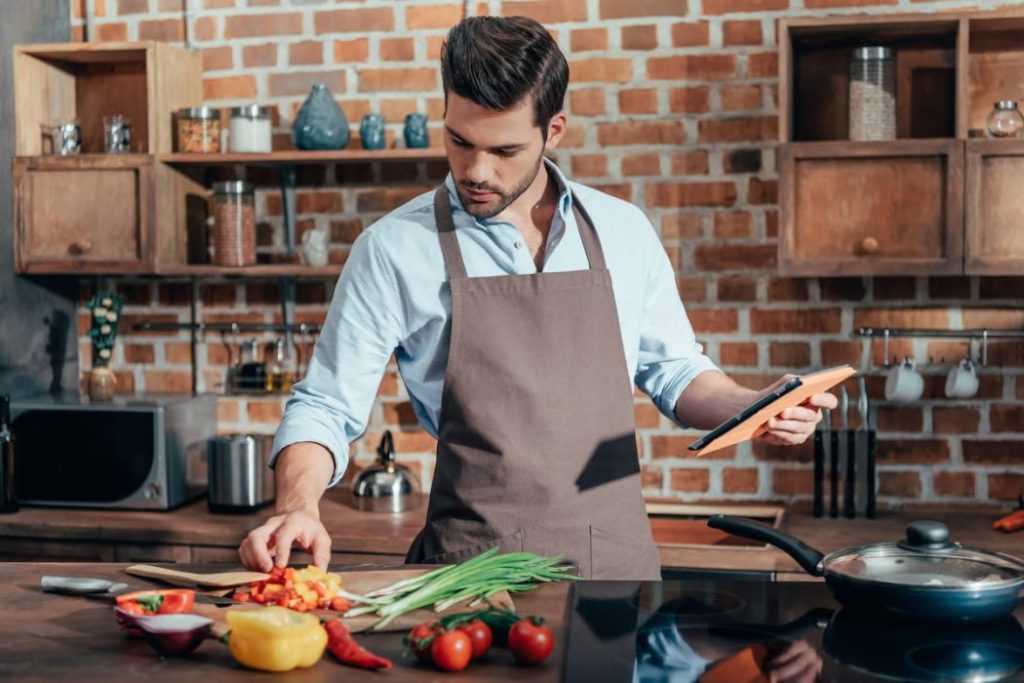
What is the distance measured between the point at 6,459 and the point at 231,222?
87cm

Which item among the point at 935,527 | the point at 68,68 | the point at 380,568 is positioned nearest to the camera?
the point at 935,527

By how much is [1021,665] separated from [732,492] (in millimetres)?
2064

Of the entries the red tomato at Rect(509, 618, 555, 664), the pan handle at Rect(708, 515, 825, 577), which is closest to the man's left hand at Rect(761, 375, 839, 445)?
the pan handle at Rect(708, 515, 825, 577)

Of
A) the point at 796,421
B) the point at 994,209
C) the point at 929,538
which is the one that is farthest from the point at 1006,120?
the point at 929,538

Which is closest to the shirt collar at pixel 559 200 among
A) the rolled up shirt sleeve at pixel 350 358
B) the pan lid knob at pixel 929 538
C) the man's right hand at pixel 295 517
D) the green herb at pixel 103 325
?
the rolled up shirt sleeve at pixel 350 358

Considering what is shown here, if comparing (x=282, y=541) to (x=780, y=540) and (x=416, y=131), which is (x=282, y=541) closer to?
(x=780, y=540)

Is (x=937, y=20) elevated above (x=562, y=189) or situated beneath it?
elevated above

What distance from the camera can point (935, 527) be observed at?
63.2 inches

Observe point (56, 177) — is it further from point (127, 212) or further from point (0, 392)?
point (0, 392)

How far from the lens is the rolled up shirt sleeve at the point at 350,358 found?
200 centimetres

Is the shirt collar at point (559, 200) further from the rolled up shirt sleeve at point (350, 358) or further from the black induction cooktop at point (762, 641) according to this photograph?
the black induction cooktop at point (762, 641)

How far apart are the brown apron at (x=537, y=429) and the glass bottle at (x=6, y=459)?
1607 mm

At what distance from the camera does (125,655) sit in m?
1.46

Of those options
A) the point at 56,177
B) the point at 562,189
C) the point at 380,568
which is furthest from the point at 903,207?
the point at 56,177
